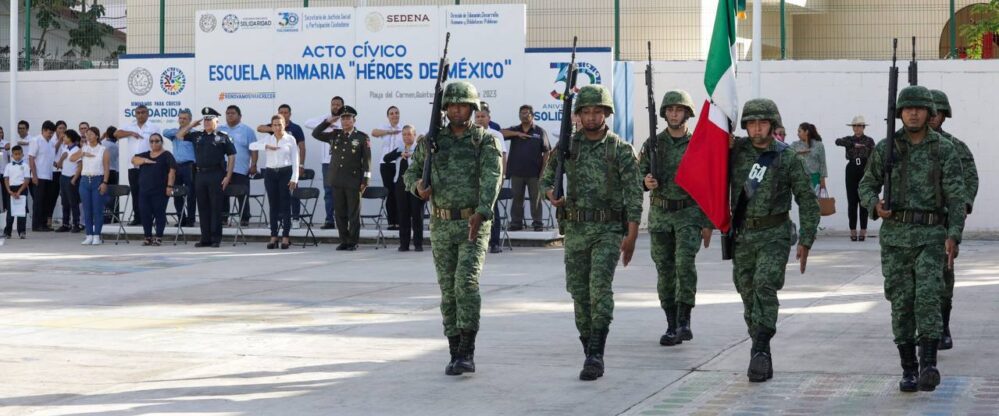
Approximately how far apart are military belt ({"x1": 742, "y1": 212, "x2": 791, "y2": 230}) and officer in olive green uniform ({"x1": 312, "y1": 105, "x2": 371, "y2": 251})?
10841 mm

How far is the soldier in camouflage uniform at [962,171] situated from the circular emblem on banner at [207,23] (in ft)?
47.2

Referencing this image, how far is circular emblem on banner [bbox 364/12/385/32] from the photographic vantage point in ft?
70.1

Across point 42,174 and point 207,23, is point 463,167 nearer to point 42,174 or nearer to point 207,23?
point 207,23

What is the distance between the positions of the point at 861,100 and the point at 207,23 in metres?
10.00

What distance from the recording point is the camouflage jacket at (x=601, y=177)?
29.3ft

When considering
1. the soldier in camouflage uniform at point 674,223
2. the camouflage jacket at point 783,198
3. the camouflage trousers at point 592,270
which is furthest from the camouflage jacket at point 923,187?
the soldier in camouflage uniform at point 674,223

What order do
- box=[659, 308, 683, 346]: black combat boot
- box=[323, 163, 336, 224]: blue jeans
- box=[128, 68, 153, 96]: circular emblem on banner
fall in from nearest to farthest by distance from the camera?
1. box=[659, 308, 683, 346]: black combat boot
2. box=[323, 163, 336, 224]: blue jeans
3. box=[128, 68, 153, 96]: circular emblem on banner

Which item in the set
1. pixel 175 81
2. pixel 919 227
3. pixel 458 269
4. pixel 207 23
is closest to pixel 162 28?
pixel 175 81

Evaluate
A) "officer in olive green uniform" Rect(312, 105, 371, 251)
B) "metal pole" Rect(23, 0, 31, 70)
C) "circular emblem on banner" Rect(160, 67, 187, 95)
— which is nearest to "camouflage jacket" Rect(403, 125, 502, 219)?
"officer in olive green uniform" Rect(312, 105, 371, 251)

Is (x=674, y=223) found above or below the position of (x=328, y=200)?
below

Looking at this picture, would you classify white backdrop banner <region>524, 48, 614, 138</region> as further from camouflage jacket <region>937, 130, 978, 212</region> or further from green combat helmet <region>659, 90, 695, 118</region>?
camouflage jacket <region>937, 130, 978, 212</region>

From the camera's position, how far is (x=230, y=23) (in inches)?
867

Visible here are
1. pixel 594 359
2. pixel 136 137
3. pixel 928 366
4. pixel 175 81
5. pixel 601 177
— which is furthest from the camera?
pixel 175 81

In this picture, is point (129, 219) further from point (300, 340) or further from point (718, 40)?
point (718, 40)
